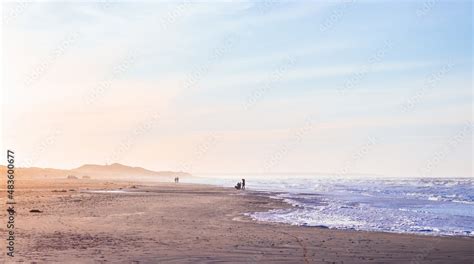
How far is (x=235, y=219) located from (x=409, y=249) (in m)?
11.6

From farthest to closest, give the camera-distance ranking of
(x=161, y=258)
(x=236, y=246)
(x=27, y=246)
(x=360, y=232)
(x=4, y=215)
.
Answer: (x=4, y=215), (x=360, y=232), (x=236, y=246), (x=27, y=246), (x=161, y=258)

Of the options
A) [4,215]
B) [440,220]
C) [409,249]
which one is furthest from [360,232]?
[4,215]

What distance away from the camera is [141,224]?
23344mm

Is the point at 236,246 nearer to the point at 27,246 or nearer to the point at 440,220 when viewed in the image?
the point at 27,246

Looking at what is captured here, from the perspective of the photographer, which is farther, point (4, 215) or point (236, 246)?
point (4, 215)

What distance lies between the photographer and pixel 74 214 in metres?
27.4

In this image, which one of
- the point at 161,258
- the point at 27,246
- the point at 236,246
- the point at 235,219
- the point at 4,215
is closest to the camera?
the point at 161,258

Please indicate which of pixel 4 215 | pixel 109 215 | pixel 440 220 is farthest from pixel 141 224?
pixel 440 220

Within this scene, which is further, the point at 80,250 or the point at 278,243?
the point at 278,243

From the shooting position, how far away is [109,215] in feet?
90.7

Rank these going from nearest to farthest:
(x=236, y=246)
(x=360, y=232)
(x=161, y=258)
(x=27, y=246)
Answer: (x=161, y=258) < (x=27, y=246) < (x=236, y=246) < (x=360, y=232)

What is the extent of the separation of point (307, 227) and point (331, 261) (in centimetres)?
865

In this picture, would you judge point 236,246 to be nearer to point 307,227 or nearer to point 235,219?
point 307,227

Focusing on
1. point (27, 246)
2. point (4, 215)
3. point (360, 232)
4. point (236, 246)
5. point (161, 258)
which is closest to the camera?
point (161, 258)
